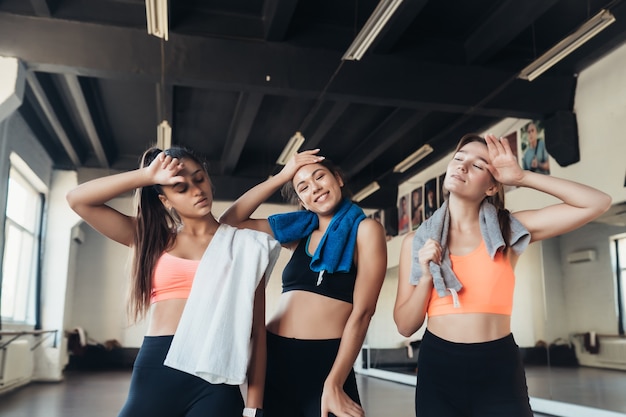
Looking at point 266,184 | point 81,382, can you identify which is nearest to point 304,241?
point 266,184

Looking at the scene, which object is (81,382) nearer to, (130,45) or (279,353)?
(130,45)

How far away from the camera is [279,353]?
1.70 m

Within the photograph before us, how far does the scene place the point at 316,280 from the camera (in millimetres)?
1729

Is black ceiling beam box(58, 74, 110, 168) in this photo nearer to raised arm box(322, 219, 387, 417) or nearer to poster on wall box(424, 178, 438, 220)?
poster on wall box(424, 178, 438, 220)

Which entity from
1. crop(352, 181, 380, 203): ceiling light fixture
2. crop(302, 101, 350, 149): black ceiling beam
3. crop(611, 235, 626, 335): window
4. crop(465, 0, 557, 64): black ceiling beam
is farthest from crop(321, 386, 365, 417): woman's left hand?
crop(352, 181, 380, 203): ceiling light fixture

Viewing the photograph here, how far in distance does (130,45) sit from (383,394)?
521 cm

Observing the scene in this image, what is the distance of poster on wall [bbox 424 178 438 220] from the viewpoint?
941 centimetres

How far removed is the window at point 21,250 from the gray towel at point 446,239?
27.2 feet

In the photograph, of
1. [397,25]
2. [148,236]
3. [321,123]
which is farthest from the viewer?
[321,123]

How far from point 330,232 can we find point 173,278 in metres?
0.49

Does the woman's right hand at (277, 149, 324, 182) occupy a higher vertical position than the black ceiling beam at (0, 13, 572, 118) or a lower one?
lower

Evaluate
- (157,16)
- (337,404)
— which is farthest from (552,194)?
(157,16)

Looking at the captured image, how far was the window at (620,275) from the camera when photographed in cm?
493

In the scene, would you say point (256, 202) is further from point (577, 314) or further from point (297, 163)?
point (577, 314)
